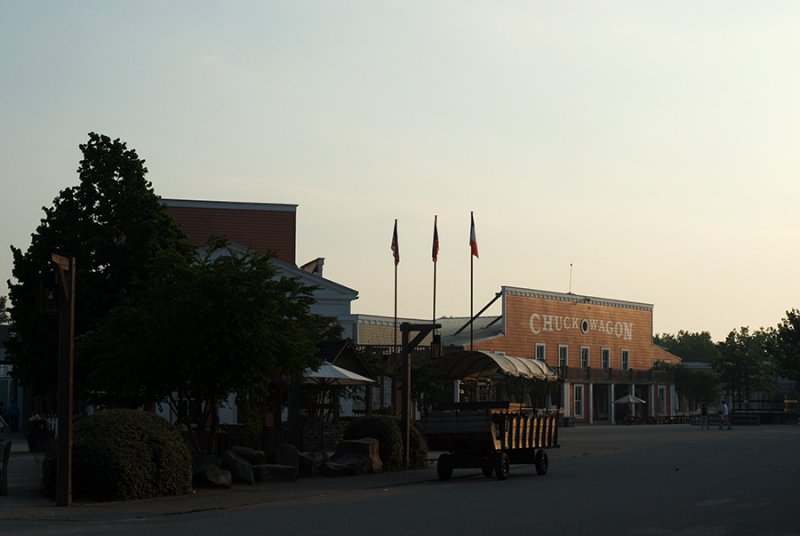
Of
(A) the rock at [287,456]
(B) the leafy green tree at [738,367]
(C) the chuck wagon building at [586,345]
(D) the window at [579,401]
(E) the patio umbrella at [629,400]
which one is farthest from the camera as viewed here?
(B) the leafy green tree at [738,367]

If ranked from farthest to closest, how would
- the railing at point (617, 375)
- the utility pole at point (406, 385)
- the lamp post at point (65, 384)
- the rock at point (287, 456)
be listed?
1. the railing at point (617, 375)
2. the utility pole at point (406, 385)
3. the rock at point (287, 456)
4. the lamp post at point (65, 384)

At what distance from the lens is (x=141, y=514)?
60.6 ft

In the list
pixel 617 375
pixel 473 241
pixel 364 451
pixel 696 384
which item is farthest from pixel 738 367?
pixel 364 451

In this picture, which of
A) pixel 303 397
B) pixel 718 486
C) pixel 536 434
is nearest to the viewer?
pixel 718 486

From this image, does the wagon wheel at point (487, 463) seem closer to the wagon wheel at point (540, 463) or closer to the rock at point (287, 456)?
the wagon wheel at point (540, 463)

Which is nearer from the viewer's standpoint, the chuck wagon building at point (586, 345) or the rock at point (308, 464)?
the rock at point (308, 464)

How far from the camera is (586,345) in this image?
93312mm

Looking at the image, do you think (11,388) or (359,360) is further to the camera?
(11,388)

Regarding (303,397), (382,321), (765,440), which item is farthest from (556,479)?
(382,321)

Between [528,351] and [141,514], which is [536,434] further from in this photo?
[528,351]

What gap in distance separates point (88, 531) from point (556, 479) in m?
12.8

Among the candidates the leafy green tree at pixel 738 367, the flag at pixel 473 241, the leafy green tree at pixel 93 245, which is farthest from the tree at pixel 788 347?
the leafy green tree at pixel 93 245

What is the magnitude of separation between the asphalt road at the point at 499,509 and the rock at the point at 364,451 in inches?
29.2

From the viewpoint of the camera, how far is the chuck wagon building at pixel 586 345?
285 ft
